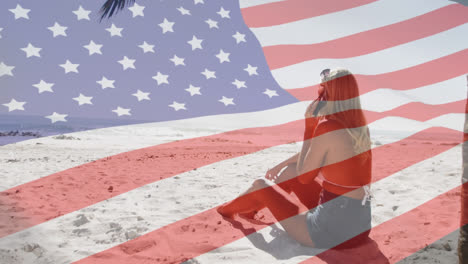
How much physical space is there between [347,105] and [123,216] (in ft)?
7.40

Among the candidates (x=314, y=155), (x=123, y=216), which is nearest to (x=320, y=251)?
(x=314, y=155)

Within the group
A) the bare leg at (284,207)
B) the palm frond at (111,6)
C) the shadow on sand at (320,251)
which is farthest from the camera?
the palm frond at (111,6)

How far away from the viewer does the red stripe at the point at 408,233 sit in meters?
2.17

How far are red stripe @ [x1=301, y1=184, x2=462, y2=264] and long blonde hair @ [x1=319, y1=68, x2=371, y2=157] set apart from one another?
74 centimetres

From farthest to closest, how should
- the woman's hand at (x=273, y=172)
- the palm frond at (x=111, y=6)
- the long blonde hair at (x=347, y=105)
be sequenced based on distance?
the palm frond at (x=111, y=6), the woman's hand at (x=273, y=172), the long blonde hair at (x=347, y=105)

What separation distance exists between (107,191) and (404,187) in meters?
3.71

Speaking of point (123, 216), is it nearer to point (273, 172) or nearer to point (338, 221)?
point (273, 172)

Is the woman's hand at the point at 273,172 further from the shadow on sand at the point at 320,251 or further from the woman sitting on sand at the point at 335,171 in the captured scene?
the shadow on sand at the point at 320,251

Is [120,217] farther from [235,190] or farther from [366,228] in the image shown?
[366,228]

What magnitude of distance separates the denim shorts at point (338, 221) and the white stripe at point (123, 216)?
1.12 metres

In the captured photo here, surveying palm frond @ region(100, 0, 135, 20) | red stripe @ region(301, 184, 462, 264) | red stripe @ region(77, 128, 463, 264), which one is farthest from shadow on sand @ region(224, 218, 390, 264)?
palm frond @ region(100, 0, 135, 20)

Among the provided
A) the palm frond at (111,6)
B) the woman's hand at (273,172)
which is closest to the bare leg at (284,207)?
the woman's hand at (273,172)

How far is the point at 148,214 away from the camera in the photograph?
3.09m

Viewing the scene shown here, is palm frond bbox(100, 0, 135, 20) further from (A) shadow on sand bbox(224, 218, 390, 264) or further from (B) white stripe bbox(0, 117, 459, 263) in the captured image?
(A) shadow on sand bbox(224, 218, 390, 264)
